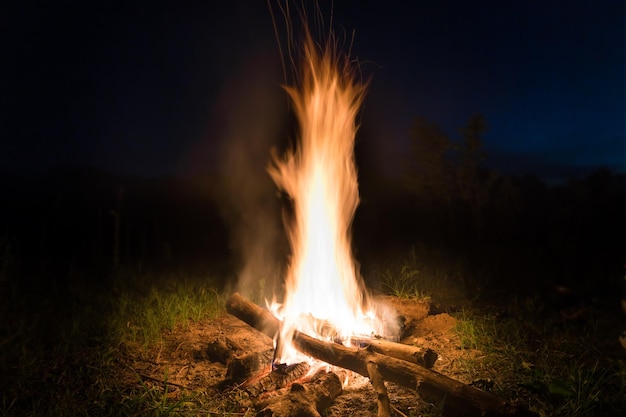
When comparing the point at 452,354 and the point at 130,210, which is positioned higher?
the point at 452,354

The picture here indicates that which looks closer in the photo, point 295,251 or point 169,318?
point 169,318

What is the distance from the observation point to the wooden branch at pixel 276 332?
2953 millimetres

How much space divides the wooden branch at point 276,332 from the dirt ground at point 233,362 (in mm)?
193

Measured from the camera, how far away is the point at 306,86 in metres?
4.37

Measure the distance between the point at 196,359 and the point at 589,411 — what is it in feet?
9.25

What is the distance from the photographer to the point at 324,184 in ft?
14.4

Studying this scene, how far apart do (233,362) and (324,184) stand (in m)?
2.06

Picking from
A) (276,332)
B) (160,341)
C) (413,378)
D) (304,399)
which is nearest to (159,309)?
(160,341)

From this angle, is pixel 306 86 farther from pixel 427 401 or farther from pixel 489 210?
pixel 489 210

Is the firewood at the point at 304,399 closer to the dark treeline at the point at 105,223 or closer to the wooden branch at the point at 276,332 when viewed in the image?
the wooden branch at the point at 276,332

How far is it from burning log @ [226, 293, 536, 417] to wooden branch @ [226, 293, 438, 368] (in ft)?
0.31

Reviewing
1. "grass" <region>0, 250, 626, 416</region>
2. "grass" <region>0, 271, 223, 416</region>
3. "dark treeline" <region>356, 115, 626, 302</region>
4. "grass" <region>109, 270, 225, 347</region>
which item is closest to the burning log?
"grass" <region>0, 250, 626, 416</region>

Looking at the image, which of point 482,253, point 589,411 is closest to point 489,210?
point 482,253

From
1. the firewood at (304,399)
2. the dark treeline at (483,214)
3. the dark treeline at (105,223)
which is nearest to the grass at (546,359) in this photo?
the firewood at (304,399)
